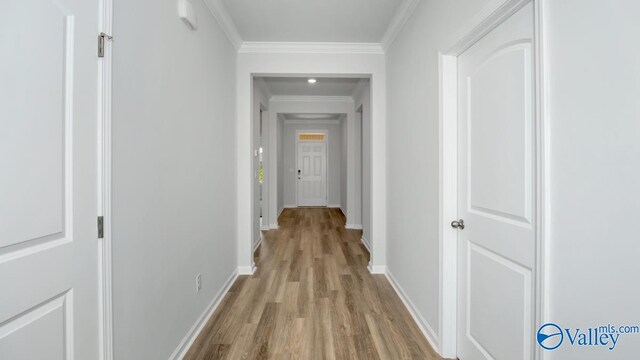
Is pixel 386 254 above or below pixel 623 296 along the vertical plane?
below

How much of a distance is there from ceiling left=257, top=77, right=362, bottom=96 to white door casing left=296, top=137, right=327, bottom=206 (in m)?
3.27

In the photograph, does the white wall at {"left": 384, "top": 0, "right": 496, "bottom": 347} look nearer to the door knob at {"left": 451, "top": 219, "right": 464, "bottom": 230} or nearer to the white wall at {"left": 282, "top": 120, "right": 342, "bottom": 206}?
the door knob at {"left": 451, "top": 219, "right": 464, "bottom": 230}

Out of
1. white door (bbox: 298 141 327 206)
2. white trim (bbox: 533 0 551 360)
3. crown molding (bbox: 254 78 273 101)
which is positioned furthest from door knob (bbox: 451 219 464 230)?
white door (bbox: 298 141 327 206)

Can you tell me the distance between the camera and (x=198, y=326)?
218 centimetres

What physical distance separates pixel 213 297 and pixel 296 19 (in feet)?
8.80

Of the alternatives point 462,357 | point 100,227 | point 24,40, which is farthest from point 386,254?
point 24,40

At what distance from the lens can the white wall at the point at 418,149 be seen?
1979mm

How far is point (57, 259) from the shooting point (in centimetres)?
97

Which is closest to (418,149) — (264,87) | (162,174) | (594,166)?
(594,166)

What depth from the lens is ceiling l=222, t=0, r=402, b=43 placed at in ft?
8.54

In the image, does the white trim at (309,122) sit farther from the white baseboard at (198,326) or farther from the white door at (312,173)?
the white baseboard at (198,326)

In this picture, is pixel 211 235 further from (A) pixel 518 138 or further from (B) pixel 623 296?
(B) pixel 623 296

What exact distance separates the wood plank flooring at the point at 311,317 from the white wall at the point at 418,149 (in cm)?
25

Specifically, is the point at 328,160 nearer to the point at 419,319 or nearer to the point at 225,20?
the point at 225,20
